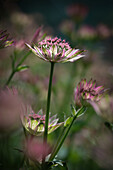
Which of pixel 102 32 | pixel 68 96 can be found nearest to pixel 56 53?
pixel 68 96

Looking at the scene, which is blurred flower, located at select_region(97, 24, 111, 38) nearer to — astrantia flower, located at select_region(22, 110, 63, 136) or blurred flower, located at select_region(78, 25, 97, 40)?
blurred flower, located at select_region(78, 25, 97, 40)

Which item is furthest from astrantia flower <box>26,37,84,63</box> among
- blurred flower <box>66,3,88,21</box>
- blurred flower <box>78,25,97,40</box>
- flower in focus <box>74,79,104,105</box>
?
blurred flower <box>66,3,88,21</box>

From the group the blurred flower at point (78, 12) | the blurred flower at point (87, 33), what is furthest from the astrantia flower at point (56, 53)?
the blurred flower at point (78, 12)

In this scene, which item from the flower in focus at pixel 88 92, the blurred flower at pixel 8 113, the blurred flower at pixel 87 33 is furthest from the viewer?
the blurred flower at pixel 87 33

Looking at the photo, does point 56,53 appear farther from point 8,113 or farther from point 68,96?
point 68,96

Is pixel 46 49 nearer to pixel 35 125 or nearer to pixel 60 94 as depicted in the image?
pixel 35 125

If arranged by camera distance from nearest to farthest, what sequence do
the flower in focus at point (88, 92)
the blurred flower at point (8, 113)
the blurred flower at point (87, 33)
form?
the blurred flower at point (8, 113) → the flower in focus at point (88, 92) → the blurred flower at point (87, 33)

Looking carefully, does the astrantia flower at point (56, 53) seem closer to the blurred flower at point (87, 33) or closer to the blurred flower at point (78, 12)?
the blurred flower at point (87, 33)
